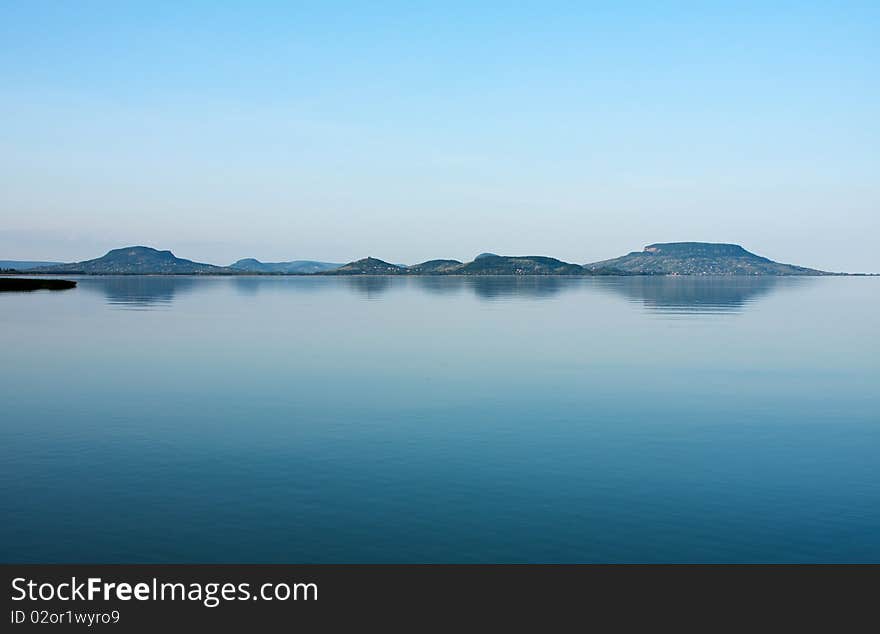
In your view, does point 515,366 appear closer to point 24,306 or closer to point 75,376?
point 75,376

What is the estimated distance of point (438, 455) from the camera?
29297 mm

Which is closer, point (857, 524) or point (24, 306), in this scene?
point (857, 524)

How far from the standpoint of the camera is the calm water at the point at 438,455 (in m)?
20.4

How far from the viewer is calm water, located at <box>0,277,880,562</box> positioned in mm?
20422

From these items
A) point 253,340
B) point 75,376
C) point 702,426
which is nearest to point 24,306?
point 253,340

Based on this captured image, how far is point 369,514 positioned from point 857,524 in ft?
48.1

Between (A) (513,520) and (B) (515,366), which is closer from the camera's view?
(A) (513,520)

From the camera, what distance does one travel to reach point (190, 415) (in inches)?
1443

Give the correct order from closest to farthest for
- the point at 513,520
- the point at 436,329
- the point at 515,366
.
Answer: the point at 513,520, the point at 515,366, the point at 436,329

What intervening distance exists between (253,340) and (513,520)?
54688 mm

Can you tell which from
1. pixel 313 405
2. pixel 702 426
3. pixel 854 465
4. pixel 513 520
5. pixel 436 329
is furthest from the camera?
pixel 436 329

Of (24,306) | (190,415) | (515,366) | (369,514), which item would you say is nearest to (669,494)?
(369,514)

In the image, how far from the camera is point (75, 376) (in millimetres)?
49094

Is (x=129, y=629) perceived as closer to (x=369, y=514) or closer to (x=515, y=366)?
(x=369, y=514)
